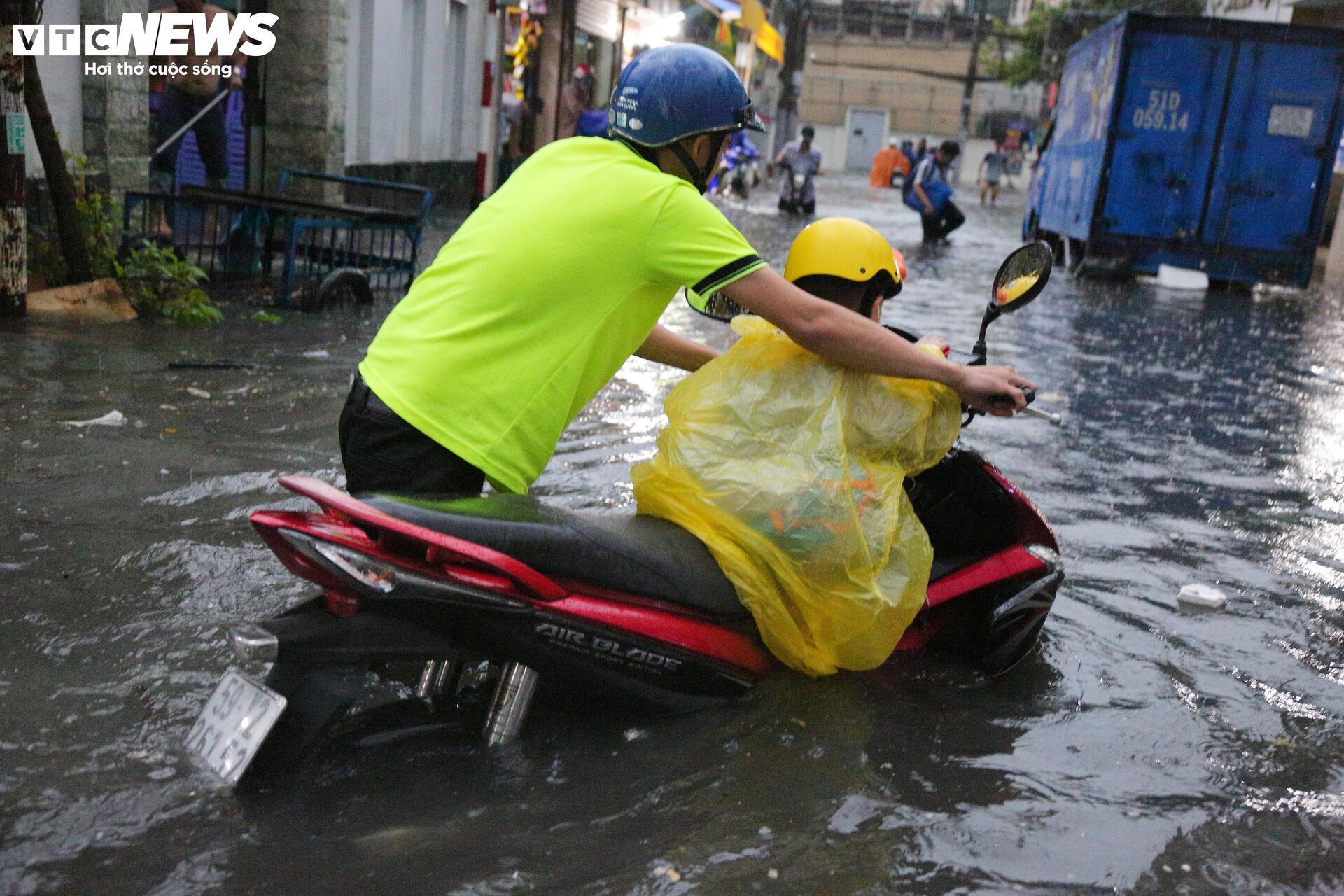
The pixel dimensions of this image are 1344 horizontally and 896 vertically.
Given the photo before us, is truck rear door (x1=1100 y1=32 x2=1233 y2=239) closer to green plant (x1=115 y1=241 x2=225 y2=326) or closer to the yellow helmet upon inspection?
green plant (x1=115 y1=241 x2=225 y2=326)

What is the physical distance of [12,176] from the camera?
6.62m

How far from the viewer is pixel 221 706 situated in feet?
7.52

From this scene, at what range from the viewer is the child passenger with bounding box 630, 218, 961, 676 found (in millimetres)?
2863

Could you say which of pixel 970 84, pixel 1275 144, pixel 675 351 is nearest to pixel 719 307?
pixel 675 351

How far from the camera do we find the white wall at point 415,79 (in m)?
13.8

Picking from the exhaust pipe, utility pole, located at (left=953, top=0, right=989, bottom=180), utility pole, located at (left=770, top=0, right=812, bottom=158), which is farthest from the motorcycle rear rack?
utility pole, located at (left=953, top=0, right=989, bottom=180)

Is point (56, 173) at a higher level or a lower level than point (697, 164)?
lower

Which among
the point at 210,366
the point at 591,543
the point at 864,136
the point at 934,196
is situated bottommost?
the point at 210,366

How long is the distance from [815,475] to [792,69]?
137ft

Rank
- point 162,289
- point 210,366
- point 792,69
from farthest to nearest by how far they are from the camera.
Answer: point 792,69 < point 162,289 < point 210,366

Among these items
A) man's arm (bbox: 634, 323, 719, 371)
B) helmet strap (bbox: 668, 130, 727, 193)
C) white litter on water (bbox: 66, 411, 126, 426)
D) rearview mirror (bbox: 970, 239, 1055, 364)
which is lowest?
white litter on water (bbox: 66, 411, 126, 426)

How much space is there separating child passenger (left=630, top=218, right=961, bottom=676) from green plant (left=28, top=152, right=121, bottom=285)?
220 inches

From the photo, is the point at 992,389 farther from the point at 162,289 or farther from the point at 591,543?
the point at 162,289

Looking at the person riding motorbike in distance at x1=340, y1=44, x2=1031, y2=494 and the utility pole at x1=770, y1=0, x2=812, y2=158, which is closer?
the person riding motorbike in distance at x1=340, y1=44, x2=1031, y2=494
